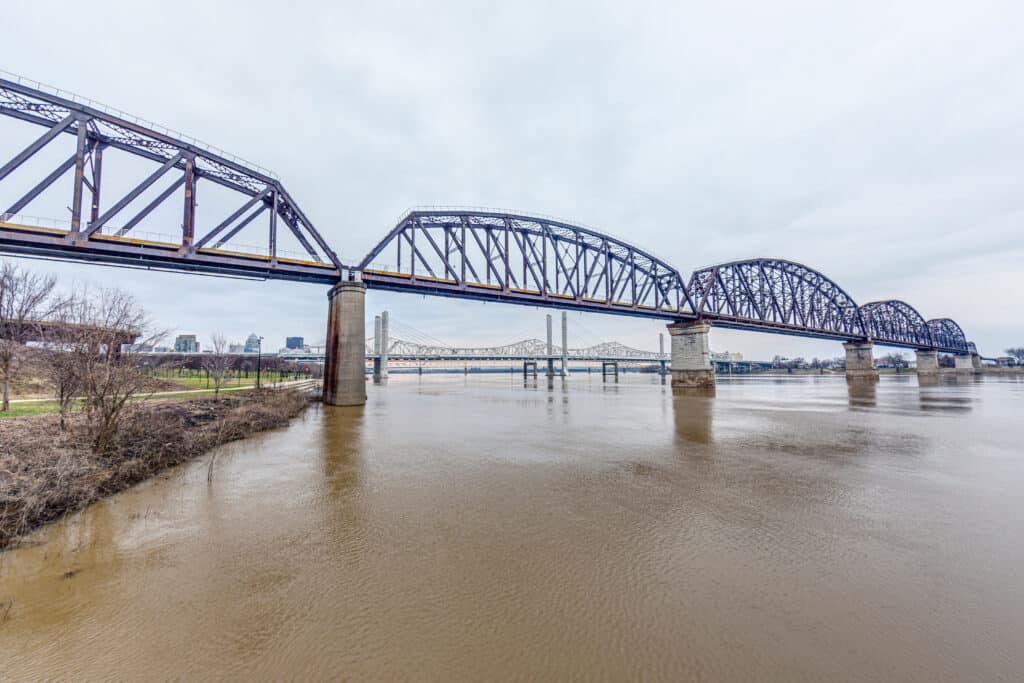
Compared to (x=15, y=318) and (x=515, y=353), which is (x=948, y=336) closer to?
(x=515, y=353)

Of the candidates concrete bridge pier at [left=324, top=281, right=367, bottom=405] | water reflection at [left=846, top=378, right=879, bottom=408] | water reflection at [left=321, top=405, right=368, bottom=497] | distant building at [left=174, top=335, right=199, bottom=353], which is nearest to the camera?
water reflection at [left=321, top=405, right=368, bottom=497]

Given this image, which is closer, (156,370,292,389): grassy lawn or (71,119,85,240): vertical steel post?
(71,119,85,240): vertical steel post

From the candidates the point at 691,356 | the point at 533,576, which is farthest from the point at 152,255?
the point at 691,356

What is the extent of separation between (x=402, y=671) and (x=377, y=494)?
6196 mm

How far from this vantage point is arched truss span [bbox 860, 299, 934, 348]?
10400 cm

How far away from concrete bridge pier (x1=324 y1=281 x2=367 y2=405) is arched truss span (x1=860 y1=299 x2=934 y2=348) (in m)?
117

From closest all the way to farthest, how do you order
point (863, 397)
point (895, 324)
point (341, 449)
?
point (341, 449), point (863, 397), point (895, 324)

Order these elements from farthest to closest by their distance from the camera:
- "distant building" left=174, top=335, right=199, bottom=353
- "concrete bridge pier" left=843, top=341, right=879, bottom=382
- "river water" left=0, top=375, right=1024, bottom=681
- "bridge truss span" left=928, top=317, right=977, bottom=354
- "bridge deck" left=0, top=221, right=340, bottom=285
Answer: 1. "bridge truss span" left=928, top=317, right=977, bottom=354
2. "distant building" left=174, top=335, right=199, bottom=353
3. "concrete bridge pier" left=843, top=341, right=879, bottom=382
4. "bridge deck" left=0, top=221, right=340, bottom=285
5. "river water" left=0, top=375, right=1024, bottom=681

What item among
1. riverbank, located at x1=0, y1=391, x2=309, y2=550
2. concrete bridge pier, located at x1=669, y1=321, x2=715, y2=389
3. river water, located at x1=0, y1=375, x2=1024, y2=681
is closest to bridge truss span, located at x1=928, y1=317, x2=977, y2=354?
concrete bridge pier, located at x1=669, y1=321, x2=715, y2=389

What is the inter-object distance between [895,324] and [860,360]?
3534 centimetres

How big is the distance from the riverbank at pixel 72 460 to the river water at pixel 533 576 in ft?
1.84

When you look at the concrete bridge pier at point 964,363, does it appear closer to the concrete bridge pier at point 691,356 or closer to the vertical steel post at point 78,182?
the concrete bridge pier at point 691,356

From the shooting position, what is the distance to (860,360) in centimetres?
9294

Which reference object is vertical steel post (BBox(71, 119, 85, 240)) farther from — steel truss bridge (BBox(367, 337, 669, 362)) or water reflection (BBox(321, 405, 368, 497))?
steel truss bridge (BBox(367, 337, 669, 362))
